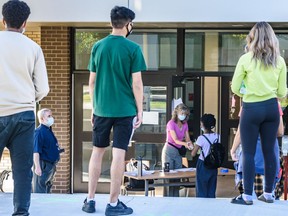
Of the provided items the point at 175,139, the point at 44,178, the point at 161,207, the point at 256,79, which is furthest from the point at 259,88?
the point at 175,139

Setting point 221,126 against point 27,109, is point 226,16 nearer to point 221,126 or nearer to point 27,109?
point 27,109

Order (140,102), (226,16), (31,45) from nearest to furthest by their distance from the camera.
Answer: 1. (31,45)
2. (140,102)
3. (226,16)

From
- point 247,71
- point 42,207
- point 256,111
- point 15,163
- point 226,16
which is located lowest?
point 42,207

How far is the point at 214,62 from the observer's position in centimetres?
1030

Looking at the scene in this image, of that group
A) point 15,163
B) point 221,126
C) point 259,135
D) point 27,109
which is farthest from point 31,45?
point 221,126

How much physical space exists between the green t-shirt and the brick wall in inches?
218

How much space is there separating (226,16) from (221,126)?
5.81 m

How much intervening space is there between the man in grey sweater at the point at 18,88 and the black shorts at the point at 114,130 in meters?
0.67

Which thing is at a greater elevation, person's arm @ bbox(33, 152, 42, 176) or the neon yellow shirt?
the neon yellow shirt

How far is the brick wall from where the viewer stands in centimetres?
1018

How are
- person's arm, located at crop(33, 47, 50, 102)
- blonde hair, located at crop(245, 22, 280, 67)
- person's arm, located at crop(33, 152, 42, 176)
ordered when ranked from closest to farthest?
person's arm, located at crop(33, 47, 50, 102) < blonde hair, located at crop(245, 22, 280, 67) < person's arm, located at crop(33, 152, 42, 176)

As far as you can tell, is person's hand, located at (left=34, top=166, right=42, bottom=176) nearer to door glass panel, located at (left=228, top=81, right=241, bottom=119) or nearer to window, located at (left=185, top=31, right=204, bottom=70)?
window, located at (left=185, top=31, right=204, bottom=70)

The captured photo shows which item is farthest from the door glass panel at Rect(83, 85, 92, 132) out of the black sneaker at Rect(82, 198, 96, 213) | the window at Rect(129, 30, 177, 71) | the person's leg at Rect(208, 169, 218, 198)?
the black sneaker at Rect(82, 198, 96, 213)

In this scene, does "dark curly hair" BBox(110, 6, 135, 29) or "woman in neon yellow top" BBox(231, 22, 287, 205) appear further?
"woman in neon yellow top" BBox(231, 22, 287, 205)
